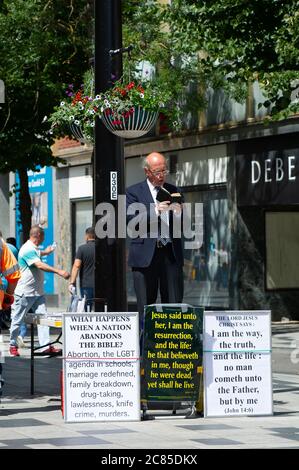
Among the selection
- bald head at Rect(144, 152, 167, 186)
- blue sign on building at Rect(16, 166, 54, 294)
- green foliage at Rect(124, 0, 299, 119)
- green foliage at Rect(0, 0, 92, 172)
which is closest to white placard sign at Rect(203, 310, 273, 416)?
bald head at Rect(144, 152, 167, 186)

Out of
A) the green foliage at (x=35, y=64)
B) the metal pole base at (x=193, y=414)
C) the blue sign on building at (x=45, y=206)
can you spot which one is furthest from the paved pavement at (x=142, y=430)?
the blue sign on building at (x=45, y=206)

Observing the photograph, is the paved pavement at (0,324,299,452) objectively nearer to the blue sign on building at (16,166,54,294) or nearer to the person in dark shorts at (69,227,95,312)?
the person in dark shorts at (69,227,95,312)

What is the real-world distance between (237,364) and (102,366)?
3.82 ft

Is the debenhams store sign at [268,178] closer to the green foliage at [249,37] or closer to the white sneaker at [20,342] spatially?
the green foliage at [249,37]

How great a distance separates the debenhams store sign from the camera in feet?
76.1

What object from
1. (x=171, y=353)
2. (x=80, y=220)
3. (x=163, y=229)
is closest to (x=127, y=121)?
(x=163, y=229)

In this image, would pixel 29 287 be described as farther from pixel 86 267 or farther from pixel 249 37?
pixel 249 37

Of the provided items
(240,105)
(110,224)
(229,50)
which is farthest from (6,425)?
(240,105)

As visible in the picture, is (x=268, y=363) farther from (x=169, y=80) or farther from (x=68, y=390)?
(x=169, y=80)

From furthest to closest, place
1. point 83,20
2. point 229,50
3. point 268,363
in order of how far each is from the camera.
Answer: point 83,20 → point 229,50 → point 268,363

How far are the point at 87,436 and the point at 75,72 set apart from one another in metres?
15.7

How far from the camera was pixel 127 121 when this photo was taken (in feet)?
37.2

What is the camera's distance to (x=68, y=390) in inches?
404

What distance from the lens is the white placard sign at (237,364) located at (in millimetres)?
10516
